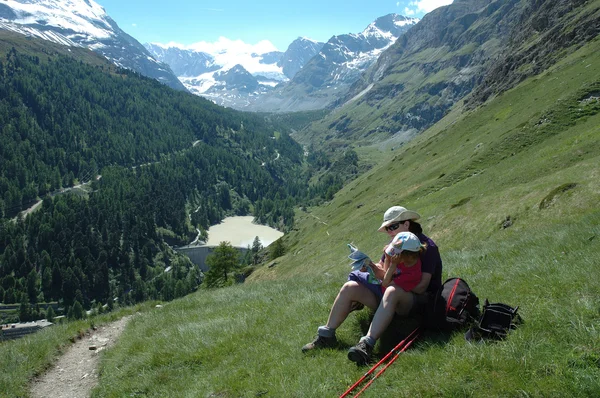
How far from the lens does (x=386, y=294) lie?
9.05m

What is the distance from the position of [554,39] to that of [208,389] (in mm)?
126666

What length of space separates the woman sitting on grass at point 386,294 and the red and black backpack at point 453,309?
0.40 meters

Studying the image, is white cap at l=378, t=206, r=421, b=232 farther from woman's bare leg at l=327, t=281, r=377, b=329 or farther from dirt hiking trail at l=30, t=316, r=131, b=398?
dirt hiking trail at l=30, t=316, r=131, b=398

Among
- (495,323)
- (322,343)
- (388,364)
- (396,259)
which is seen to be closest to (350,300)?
(322,343)

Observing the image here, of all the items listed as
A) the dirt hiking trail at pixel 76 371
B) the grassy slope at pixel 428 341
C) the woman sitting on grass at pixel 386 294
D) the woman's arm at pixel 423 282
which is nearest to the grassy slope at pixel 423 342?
the grassy slope at pixel 428 341

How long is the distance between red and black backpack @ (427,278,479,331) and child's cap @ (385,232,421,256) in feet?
4.08

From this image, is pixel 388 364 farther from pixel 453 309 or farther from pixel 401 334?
pixel 453 309

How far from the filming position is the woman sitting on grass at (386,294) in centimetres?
890

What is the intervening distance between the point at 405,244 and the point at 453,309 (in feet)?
5.72

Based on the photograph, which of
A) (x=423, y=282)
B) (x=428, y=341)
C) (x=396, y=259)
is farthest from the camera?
(x=423, y=282)

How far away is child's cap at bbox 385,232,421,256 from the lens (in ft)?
29.0

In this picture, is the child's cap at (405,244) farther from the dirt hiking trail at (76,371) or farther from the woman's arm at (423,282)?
the dirt hiking trail at (76,371)

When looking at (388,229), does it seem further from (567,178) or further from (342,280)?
(567,178)

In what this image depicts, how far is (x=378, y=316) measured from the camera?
354 inches
